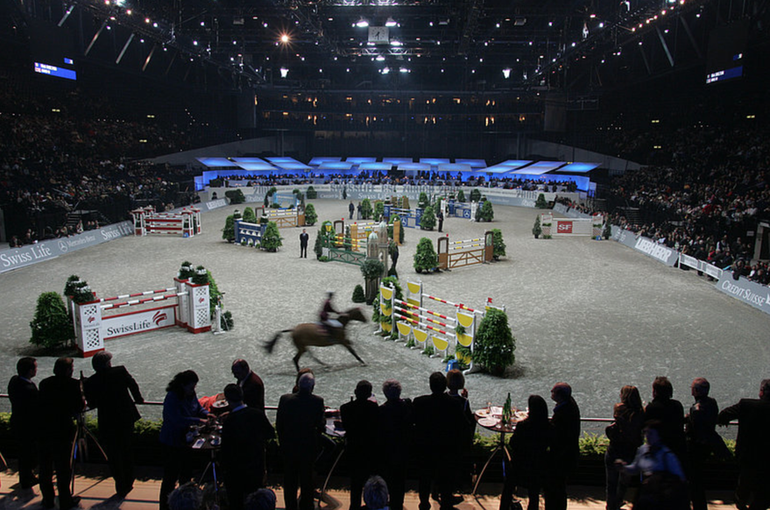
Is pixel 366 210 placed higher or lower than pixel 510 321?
higher

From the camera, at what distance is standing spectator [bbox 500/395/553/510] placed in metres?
5.20

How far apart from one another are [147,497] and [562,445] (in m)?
4.65

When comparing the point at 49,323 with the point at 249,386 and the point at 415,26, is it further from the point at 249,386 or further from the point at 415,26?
the point at 415,26

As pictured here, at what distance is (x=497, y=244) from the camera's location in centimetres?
2348

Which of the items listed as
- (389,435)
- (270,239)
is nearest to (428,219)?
(270,239)

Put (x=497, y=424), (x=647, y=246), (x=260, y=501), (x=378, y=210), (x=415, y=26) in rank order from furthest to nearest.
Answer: (x=415, y=26) → (x=378, y=210) → (x=647, y=246) → (x=497, y=424) → (x=260, y=501)

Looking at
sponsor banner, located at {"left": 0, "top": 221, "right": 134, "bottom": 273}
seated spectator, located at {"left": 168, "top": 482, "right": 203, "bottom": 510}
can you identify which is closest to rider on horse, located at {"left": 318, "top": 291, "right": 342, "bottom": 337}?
seated spectator, located at {"left": 168, "top": 482, "right": 203, "bottom": 510}

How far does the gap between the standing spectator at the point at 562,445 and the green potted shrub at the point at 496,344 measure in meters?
5.55

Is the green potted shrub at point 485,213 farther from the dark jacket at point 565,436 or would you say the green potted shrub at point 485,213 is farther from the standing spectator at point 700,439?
the dark jacket at point 565,436

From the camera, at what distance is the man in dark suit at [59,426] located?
221 inches

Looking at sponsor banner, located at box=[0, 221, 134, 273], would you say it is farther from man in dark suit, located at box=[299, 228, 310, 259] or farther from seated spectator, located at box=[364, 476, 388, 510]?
seated spectator, located at box=[364, 476, 388, 510]

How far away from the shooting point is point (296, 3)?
2812cm

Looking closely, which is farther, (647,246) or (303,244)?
(647,246)

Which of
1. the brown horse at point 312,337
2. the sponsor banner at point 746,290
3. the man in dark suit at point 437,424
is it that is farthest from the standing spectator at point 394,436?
the sponsor banner at point 746,290
